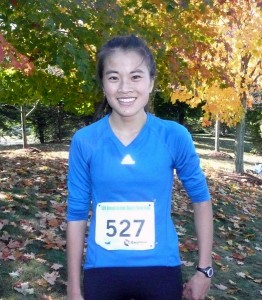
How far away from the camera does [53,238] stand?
18.1 ft

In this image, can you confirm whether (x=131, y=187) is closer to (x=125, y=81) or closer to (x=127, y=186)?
(x=127, y=186)

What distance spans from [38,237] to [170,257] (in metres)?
3.59

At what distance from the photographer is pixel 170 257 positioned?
6.93ft

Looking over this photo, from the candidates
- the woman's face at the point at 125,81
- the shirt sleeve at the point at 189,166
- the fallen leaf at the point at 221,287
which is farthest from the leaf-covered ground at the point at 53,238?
the woman's face at the point at 125,81

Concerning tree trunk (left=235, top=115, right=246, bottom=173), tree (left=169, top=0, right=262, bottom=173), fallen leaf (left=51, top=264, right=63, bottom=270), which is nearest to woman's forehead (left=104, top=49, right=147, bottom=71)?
fallen leaf (left=51, top=264, right=63, bottom=270)

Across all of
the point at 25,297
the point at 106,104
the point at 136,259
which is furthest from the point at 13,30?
the point at 136,259

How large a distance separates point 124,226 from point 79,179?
0.95ft

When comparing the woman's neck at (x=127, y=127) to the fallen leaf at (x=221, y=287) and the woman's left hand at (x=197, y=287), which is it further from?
the fallen leaf at (x=221, y=287)

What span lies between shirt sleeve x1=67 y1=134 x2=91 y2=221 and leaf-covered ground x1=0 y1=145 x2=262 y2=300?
89.6 inches

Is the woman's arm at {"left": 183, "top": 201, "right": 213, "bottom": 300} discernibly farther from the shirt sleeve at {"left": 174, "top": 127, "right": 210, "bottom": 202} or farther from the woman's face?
the woman's face

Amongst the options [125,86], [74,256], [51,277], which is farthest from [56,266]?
[125,86]

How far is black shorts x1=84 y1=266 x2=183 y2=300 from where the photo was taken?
2.07 meters

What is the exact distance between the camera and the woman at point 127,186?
81.4 inches

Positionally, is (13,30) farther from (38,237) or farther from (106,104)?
(106,104)
